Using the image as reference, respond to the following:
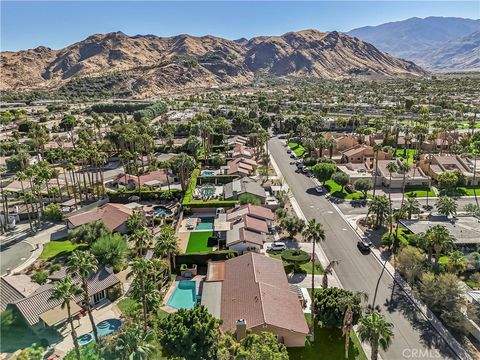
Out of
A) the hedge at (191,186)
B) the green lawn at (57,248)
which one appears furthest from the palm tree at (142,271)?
the hedge at (191,186)

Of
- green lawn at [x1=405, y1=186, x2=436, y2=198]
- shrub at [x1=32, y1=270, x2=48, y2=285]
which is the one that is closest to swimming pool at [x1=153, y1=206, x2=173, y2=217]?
shrub at [x1=32, y1=270, x2=48, y2=285]

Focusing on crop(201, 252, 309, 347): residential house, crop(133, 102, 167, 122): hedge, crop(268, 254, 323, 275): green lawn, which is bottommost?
crop(268, 254, 323, 275): green lawn

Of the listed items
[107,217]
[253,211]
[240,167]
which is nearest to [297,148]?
[240,167]

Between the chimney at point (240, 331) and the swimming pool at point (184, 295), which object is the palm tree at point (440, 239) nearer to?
the chimney at point (240, 331)

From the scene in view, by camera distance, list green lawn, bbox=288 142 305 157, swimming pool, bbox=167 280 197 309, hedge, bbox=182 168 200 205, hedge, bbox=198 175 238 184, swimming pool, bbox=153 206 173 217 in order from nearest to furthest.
A: swimming pool, bbox=167 280 197 309, swimming pool, bbox=153 206 173 217, hedge, bbox=182 168 200 205, hedge, bbox=198 175 238 184, green lawn, bbox=288 142 305 157

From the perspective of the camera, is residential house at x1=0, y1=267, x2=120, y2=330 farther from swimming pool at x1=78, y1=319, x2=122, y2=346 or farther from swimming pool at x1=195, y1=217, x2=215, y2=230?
swimming pool at x1=195, y1=217, x2=215, y2=230

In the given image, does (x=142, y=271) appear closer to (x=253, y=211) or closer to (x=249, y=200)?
(x=253, y=211)
